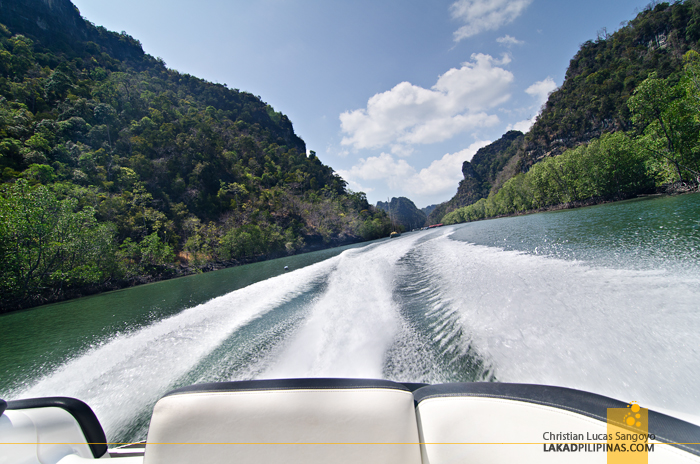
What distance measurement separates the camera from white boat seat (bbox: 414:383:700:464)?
2.75 feet

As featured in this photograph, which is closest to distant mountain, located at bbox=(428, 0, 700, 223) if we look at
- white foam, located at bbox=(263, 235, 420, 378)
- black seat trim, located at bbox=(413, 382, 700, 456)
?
white foam, located at bbox=(263, 235, 420, 378)

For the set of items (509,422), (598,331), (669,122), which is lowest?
(598,331)

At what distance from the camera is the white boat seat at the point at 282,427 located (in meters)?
0.99

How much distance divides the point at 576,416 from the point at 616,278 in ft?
11.9

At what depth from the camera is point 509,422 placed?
977 millimetres

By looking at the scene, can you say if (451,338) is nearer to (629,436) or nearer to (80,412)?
(629,436)

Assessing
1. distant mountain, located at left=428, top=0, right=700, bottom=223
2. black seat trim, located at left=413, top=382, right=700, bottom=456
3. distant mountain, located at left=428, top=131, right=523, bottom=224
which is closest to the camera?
black seat trim, located at left=413, top=382, right=700, bottom=456

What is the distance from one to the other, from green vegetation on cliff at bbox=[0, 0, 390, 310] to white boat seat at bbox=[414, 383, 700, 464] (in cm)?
1770

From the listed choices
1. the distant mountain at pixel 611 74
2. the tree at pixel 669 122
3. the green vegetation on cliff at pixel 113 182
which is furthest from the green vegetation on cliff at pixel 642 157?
the green vegetation on cliff at pixel 113 182

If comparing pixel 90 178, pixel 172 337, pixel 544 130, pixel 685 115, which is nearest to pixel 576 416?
pixel 172 337

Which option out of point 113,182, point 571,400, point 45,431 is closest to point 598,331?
point 571,400

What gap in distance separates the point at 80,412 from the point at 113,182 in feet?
116

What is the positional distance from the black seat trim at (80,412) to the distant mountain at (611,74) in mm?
46112

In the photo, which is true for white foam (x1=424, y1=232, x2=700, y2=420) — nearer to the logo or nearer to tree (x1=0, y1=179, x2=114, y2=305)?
the logo
